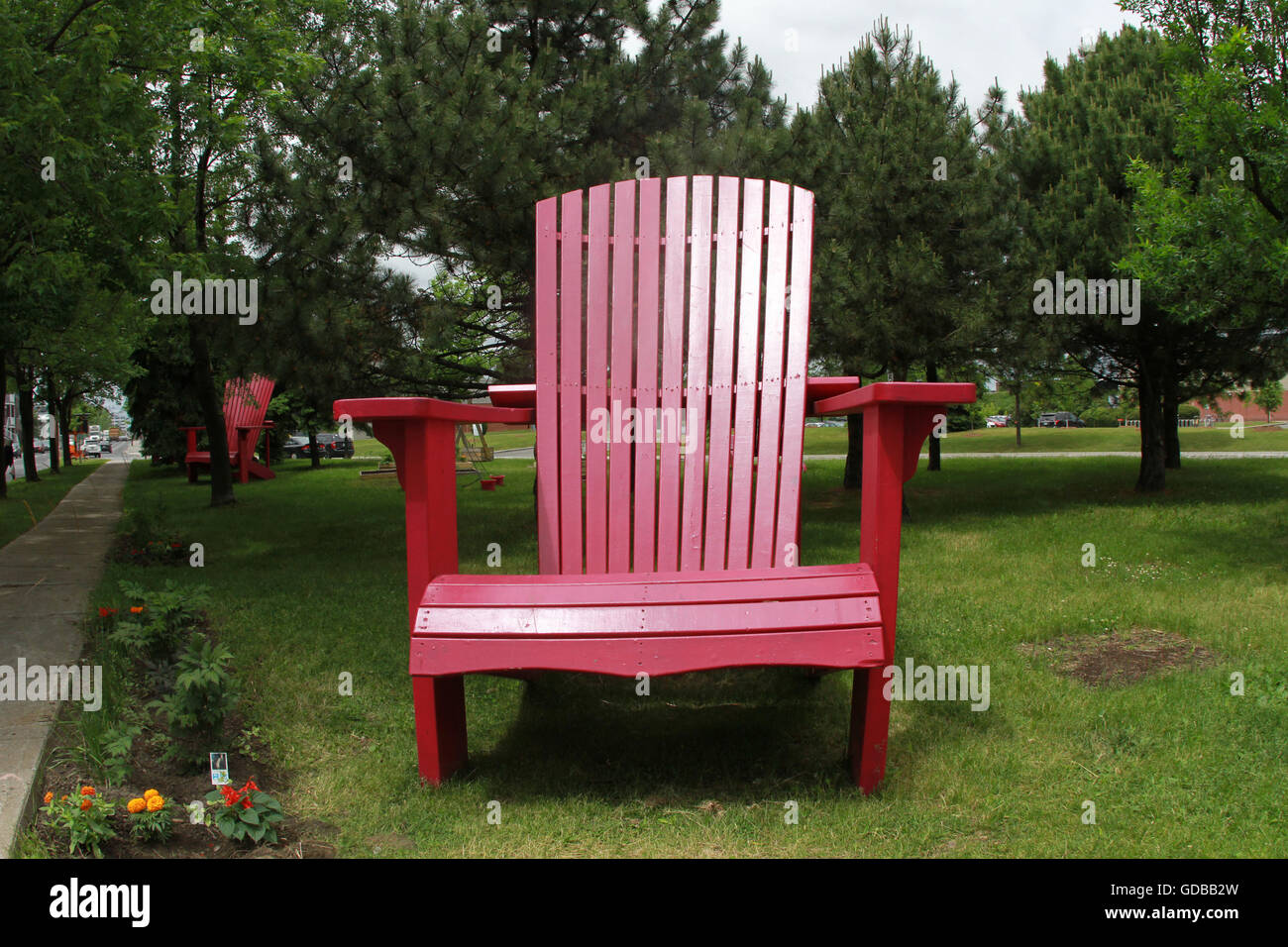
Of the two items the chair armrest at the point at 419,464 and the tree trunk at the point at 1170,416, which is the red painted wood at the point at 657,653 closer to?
the chair armrest at the point at 419,464

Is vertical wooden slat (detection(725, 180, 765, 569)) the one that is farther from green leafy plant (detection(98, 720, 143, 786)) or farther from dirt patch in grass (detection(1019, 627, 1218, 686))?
green leafy plant (detection(98, 720, 143, 786))

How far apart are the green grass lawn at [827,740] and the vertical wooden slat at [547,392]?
0.60 metres

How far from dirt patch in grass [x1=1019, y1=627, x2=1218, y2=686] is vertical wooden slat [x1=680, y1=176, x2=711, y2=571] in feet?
4.90

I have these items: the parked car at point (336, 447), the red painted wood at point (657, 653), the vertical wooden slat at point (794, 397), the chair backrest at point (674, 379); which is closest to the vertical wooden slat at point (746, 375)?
the chair backrest at point (674, 379)

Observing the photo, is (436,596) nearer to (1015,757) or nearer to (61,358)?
(1015,757)

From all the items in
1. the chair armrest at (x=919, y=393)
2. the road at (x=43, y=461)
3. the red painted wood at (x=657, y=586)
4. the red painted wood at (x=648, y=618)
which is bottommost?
the road at (x=43, y=461)

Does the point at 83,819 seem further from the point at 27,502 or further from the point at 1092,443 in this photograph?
the point at 1092,443

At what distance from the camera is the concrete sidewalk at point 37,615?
227cm

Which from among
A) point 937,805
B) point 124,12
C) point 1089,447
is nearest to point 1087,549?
point 937,805

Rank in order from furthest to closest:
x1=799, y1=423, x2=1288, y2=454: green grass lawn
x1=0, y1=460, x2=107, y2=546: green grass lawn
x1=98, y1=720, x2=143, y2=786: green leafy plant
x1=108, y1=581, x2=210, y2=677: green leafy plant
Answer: x1=799, y1=423, x2=1288, y2=454: green grass lawn
x1=0, y1=460, x2=107, y2=546: green grass lawn
x1=108, y1=581, x2=210, y2=677: green leafy plant
x1=98, y1=720, x2=143, y2=786: green leafy plant

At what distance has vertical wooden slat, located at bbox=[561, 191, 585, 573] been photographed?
299cm

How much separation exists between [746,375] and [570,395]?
589 millimetres

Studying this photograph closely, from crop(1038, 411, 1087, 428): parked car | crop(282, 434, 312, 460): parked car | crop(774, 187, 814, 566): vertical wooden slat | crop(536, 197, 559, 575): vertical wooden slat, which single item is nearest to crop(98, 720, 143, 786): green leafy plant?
crop(536, 197, 559, 575): vertical wooden slat

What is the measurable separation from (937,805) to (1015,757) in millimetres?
405
